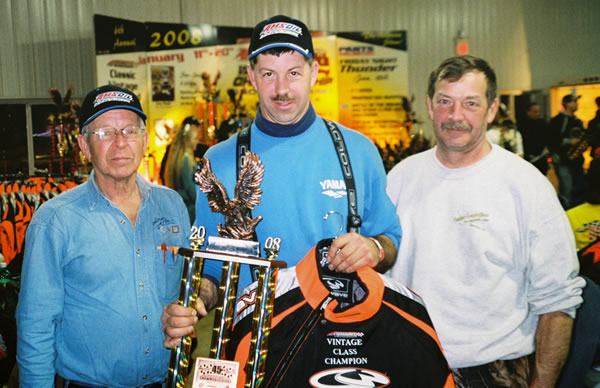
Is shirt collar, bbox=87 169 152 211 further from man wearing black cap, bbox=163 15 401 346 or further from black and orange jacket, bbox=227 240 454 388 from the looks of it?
black and orange jacket, bbox=227 240 454 388

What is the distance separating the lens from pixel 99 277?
1.82 metres

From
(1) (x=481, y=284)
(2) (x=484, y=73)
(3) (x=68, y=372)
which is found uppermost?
(2) (x=484, y=73)

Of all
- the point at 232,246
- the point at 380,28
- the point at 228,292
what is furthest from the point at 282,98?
the point at 380,28

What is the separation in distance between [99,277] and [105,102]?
0.62 meters

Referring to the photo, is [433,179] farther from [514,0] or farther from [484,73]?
[514,0]

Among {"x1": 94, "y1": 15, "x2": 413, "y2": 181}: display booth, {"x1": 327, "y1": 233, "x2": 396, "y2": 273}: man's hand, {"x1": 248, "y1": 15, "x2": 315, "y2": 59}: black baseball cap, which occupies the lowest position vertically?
{"x1": 327, "y1": 233, "x2": 396, "y2": 273}: man's hand

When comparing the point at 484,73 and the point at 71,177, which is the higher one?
the point at 484,73

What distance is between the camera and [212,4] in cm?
1032

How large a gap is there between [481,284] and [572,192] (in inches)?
217

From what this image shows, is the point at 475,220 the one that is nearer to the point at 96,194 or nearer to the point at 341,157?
the point at 341,157

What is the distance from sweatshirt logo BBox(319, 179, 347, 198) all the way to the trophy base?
0.41 metres

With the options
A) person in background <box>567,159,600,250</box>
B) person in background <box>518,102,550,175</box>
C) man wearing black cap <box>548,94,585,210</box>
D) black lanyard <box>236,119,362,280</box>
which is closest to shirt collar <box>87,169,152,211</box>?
black lanyard <box>236,119,362,280</box>

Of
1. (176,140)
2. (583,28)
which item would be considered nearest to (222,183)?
(176,140)

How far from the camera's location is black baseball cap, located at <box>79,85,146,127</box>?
185 centimetres
